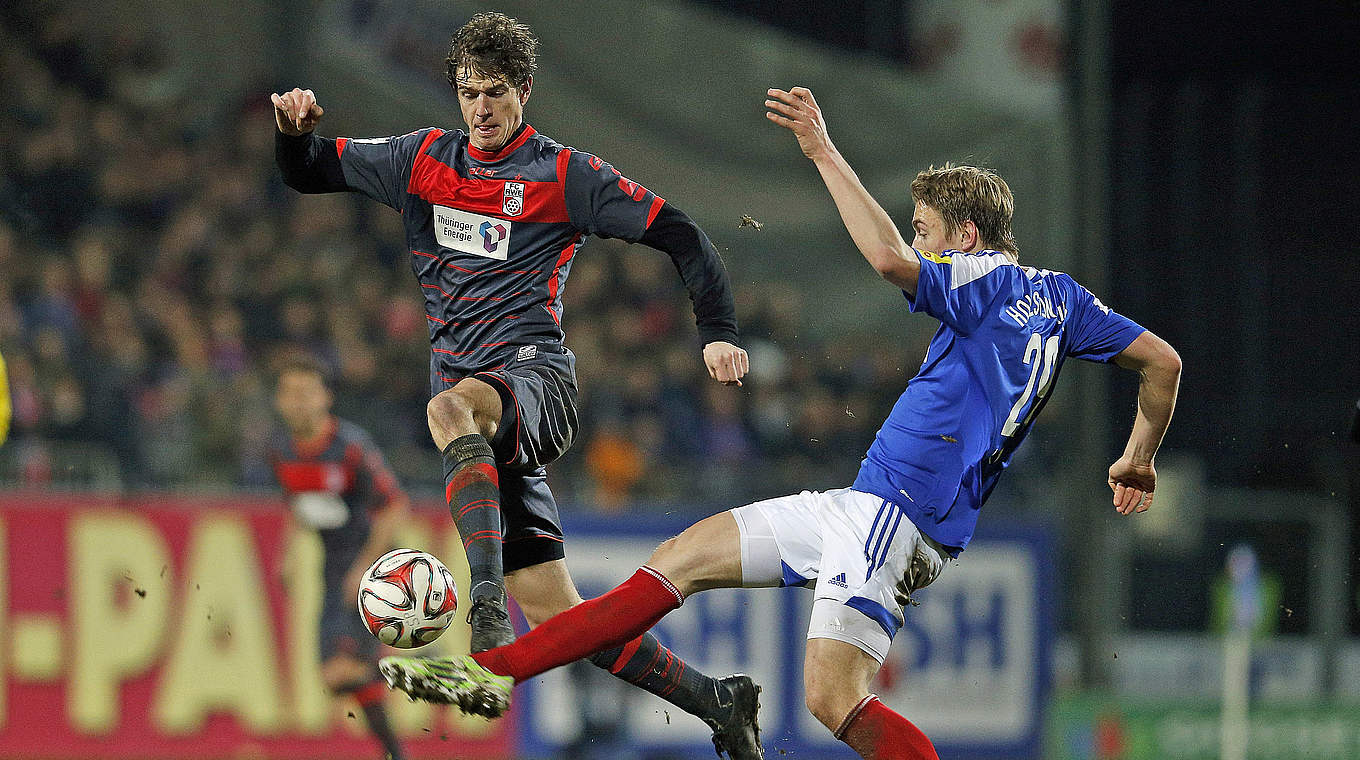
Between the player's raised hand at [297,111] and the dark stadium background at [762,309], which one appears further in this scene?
the dark stadium background at [762,309]

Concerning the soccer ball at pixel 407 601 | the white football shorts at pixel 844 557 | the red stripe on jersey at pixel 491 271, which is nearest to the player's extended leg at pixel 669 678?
the soccer ball at pixel 407 601

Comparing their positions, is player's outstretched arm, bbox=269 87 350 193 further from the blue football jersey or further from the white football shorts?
the blue football jersey

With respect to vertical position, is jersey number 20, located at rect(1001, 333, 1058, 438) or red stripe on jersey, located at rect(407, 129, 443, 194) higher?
red stripe on jersey, located at rect(407, 129, 443, 194)

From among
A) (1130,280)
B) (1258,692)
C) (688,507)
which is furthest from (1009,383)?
(1258,692)

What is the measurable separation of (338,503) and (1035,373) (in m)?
5.21

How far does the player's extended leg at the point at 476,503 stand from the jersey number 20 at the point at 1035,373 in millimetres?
1683

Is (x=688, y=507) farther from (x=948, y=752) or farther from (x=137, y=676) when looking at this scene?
(x=137, y=676)

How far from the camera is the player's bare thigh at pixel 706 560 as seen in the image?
5.06 m

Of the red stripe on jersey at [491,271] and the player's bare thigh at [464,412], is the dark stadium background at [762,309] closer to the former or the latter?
the red stripe on jersey at [491,271]

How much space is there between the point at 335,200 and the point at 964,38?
20.1ft

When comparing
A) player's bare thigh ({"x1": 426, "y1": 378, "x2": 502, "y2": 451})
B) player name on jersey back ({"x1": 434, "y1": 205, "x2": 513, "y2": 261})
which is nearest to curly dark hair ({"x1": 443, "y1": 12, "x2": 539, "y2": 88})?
player name on jersey back ({"x1": 434, "y1": 205, "x2": 513, "y2": 261})

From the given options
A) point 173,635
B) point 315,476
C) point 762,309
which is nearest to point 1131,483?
point 762,309

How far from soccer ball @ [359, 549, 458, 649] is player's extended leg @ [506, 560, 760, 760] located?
0.35 metres

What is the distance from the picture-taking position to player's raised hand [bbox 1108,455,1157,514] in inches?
220
